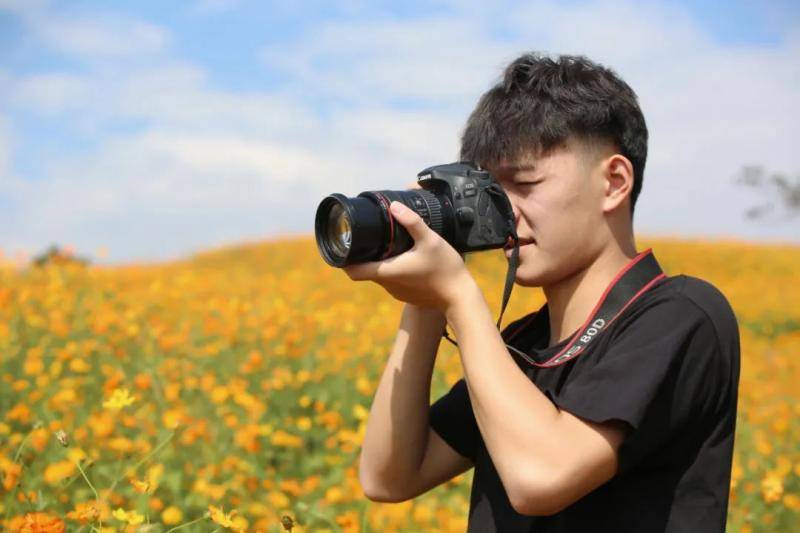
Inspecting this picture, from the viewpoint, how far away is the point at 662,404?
1.25 m

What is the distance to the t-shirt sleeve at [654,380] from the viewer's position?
1224mm

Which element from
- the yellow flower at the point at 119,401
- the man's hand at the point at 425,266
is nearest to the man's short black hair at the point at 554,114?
the man's hand at the point at 425,266

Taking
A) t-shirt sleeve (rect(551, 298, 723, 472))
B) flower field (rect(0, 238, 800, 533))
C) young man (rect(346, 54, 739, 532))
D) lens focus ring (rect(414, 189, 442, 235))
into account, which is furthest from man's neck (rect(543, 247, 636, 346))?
flower field (rect(0, 238, 800, 533))

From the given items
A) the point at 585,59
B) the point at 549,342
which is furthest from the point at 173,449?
the point at 585,59

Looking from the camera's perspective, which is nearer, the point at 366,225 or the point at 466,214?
the point at 366,225

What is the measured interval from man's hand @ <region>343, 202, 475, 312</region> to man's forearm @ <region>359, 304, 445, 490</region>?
9.5 inches

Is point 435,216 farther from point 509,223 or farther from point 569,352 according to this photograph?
point 569,352

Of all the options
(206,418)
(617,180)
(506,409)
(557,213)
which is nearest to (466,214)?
(557,213)

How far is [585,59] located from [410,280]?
1.89 feet

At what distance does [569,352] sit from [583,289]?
4.8 inches

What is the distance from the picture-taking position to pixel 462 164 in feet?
4.89

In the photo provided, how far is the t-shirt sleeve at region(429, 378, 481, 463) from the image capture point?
1640 mm

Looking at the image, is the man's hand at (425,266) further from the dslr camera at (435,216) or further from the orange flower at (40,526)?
the orange flower at (40,526)

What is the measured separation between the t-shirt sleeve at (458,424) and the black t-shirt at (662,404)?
0.23 m
